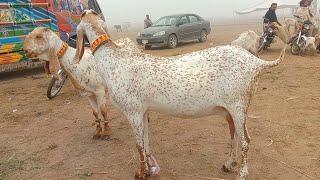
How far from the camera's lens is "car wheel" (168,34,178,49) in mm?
19578

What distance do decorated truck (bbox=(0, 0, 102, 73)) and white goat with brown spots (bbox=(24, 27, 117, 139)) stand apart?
5068 mm

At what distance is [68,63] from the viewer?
6363 mm

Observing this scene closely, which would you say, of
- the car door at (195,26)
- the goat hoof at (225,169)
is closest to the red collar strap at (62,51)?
the goat hoof at (225,169)

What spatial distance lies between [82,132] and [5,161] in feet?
5.12

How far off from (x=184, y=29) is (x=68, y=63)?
1467cm

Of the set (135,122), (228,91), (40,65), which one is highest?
(228,91)

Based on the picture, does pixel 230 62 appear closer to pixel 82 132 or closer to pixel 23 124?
pixel 82 132

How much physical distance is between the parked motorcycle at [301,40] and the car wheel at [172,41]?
20.6 ft

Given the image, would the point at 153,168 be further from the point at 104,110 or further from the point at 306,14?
the point at 306,14

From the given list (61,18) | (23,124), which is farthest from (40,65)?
(23,124)

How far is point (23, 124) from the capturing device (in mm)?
7805

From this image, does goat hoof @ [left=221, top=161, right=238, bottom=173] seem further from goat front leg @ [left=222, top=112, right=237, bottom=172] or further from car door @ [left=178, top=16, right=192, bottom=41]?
car door @ [left=178, top=16, right=192, bottom=41]

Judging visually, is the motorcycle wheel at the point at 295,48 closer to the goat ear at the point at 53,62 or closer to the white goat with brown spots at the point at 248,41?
the white goat with brown spots at the point at 248,41

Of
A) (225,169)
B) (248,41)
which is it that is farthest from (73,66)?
(248,41)
